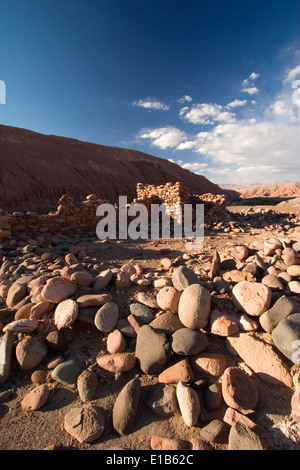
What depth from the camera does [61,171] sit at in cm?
2434

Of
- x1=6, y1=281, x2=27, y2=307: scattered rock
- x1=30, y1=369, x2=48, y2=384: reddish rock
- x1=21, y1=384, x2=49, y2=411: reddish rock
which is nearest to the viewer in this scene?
x1=21, y1=384, x2=49, y2=411: reddish rock

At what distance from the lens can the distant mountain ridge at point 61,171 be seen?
1967 cm

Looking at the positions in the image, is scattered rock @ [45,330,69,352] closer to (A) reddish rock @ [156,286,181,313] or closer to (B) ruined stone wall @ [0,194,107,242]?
(A) reddish rock @ [156,286,181,313]

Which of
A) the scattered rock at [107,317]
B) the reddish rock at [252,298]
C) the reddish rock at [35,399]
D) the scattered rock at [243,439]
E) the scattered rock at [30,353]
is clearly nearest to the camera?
the scattered rock at [243,439]

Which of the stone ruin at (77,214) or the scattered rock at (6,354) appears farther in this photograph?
the stone ruin at (77,214)

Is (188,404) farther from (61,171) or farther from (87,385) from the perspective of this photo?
(61,171)

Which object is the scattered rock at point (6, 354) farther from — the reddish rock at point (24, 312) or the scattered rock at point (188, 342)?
the scattered rock at point (188, 342)

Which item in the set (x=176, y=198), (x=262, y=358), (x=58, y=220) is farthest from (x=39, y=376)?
(x=176, y=198)

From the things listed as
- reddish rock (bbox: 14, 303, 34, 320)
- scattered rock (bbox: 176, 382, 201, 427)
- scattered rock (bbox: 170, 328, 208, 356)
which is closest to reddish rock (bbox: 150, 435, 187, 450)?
scattered rock (bbox: 176, 382, 201, 427)

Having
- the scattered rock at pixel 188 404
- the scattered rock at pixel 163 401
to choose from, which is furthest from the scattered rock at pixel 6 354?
the scattered rock at pixel 188 404

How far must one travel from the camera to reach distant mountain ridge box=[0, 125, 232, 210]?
19672mm

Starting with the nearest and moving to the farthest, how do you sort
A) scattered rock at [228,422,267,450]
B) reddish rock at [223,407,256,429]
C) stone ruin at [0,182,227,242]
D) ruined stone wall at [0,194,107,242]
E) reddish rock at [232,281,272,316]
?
scattered rock at [228,422,267,450] → reddish rock at [223,407,256,429] → reddish rock at [232,281,272,316] → ruined stone wall at [0,194,107,242] → stone ruin at [0,182,227,242]

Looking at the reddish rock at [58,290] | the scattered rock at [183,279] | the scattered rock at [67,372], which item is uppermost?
the scattered rock at [183,279]
